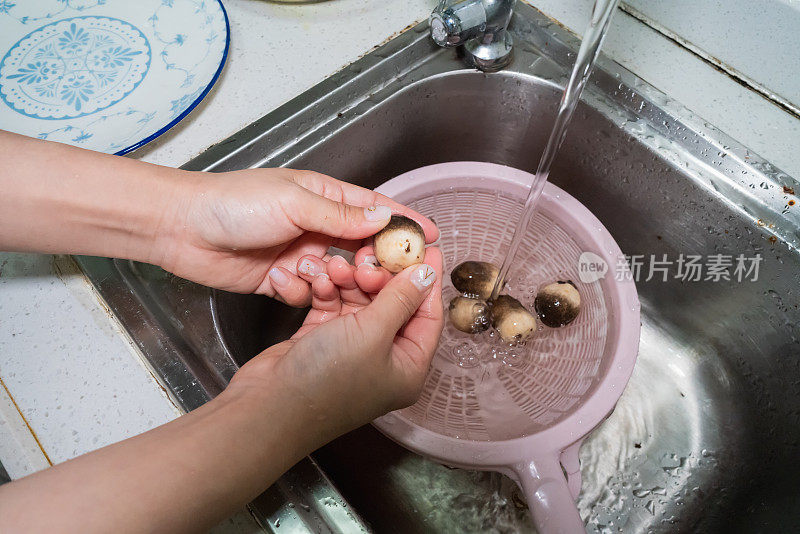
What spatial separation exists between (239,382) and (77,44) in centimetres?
93

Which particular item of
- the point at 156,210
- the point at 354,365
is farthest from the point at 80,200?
the point at 354,365

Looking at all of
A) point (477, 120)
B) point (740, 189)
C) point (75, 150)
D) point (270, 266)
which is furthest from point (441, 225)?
point (75, 150)

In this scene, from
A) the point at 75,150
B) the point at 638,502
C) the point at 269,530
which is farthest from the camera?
the point at 638,502

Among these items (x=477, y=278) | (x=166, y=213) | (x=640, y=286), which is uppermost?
(x=166, y=213)

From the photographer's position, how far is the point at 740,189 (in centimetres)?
95

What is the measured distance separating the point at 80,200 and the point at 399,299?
0.50 m

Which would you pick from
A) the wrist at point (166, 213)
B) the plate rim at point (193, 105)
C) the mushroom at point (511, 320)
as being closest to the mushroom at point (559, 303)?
the mushroom at point (511, 320)

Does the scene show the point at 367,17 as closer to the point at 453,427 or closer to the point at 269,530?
the point at 453,427

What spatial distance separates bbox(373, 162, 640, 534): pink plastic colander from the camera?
0.78m

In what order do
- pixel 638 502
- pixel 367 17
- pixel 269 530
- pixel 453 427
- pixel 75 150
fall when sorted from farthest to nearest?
pixel 367 17 → pixel 638 502 → pixel 453 427 → pixel 75 150 → pixel 269 530

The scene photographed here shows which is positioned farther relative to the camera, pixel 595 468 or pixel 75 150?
pixel 595 468

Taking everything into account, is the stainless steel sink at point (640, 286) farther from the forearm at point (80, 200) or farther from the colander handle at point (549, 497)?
the colander handle at point (549, 497)

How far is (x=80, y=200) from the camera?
750 millimetres

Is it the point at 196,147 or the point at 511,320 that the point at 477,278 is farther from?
the point at 196,147
